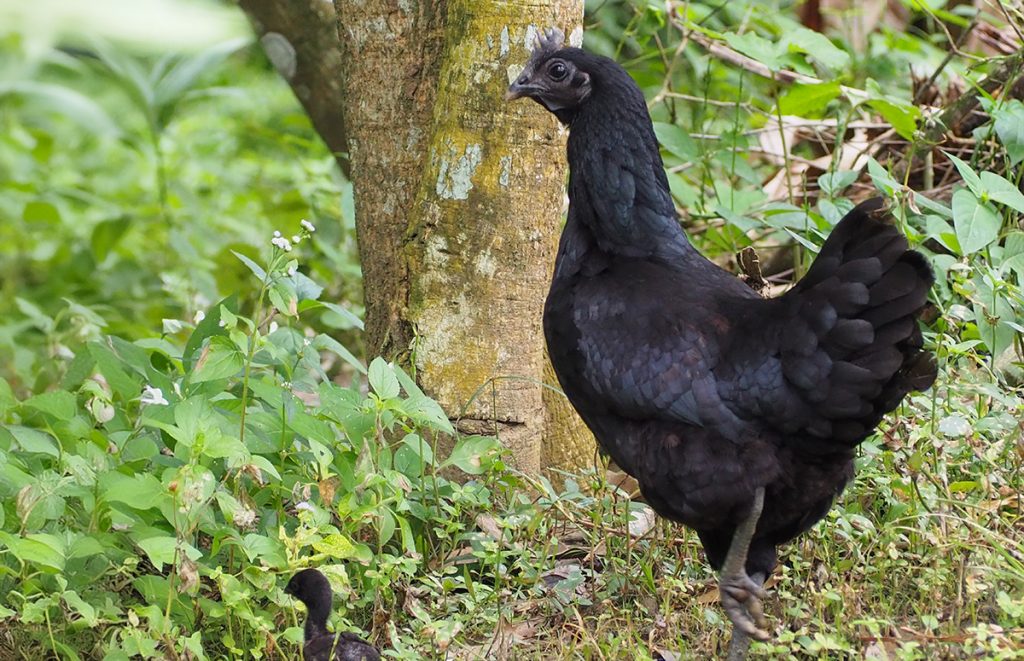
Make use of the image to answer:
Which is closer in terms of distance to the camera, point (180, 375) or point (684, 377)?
point (684, 377)

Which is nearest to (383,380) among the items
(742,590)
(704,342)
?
(704,342)

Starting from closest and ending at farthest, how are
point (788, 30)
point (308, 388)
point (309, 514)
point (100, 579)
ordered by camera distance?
point (309, 514), point (100, 579), point (308, 388), point (788, 30)

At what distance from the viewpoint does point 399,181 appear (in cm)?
454

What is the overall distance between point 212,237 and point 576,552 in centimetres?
466

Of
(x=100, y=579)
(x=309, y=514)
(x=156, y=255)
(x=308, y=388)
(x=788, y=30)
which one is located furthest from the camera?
(x=156, y=255)

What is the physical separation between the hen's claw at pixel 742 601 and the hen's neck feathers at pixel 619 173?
3.64 feet

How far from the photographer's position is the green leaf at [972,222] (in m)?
4.20

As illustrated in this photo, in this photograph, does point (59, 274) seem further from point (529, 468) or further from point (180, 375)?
point (529, 468)

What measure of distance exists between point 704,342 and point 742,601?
77 centimetres

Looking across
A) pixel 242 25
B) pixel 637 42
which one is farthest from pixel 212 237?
pixel 637 42

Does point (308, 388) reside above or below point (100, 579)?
above

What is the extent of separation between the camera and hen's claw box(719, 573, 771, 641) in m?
3.41

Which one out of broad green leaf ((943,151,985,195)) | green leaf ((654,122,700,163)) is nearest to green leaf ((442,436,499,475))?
broad green leaf ((943,151,985,195))

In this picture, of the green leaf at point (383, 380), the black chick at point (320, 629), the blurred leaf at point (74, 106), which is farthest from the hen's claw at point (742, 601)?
the blurred leaf at point (74, 106)
